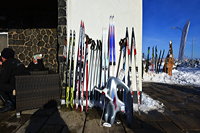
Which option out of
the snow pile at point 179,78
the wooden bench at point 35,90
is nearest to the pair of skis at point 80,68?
the wooden bench at point 35,90

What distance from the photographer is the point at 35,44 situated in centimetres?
537

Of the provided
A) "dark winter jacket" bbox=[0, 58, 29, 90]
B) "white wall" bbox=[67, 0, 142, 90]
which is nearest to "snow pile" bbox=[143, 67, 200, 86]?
"white wall" bbox=[67, 0, 142, 90]

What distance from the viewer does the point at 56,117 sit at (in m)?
2.74

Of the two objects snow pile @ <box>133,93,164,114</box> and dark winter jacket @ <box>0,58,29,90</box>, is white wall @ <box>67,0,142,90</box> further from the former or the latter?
dark winter jacket @ <box>0,58,29,90</box>

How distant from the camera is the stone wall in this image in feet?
17.5

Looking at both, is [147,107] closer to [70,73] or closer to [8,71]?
[70,73]

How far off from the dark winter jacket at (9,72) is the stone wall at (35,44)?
2.48 meters

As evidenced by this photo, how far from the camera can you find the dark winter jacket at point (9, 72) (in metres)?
2.84

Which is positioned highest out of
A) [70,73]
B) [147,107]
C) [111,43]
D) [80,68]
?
[111,43]

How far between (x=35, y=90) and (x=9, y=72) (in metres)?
0.65

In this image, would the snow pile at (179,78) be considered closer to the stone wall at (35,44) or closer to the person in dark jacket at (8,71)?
the stone wall at (35,44)

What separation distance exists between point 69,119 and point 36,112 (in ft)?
2.84

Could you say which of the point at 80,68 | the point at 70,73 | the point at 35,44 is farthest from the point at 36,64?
the point at 80,68

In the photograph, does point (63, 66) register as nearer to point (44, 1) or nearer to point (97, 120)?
point (97, 120)
